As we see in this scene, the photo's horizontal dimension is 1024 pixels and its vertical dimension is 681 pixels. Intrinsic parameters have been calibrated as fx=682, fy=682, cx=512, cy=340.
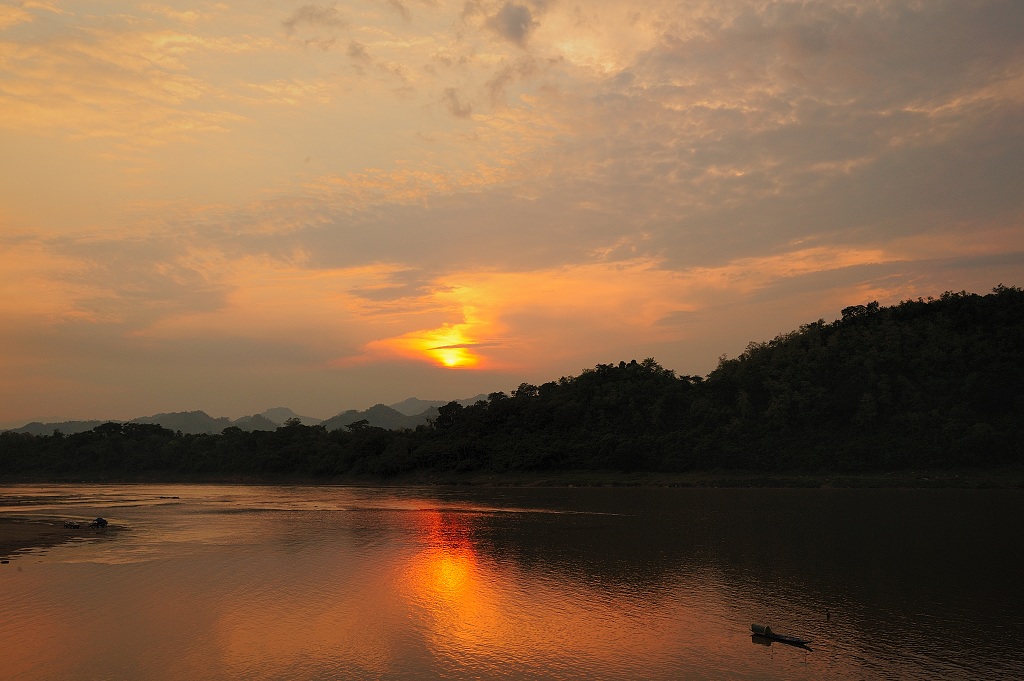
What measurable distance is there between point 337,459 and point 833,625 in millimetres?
105803

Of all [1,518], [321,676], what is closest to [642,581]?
[321,676]

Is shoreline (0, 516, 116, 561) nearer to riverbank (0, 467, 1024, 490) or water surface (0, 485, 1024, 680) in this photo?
water surface (0, 485, 1024, 680)

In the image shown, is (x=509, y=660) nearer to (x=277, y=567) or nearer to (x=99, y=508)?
(x=277, y=567)

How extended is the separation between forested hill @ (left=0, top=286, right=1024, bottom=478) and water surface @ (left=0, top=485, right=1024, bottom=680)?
90.7ft

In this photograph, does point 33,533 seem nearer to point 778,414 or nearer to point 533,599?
point 533,599

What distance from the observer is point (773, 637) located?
67.8ft

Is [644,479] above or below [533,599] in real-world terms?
above

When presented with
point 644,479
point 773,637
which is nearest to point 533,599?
point 773,637

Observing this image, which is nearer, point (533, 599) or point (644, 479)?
point (533, 599)

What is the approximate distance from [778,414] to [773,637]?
69746 millimetres

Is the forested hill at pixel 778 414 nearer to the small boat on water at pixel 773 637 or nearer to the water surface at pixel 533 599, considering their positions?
the water surface at pixel 533 599

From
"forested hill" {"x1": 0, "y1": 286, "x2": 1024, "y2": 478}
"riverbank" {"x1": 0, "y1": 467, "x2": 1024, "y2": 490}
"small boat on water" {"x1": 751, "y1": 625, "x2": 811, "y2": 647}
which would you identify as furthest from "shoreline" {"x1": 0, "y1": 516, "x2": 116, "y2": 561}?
"forested hill" {"x1": 0, "y1": 286, "x2": 1024, "y2": 478}

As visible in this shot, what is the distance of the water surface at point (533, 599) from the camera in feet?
62.8

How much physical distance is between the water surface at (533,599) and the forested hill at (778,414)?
27649mm
